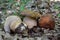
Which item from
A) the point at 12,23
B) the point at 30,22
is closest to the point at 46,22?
the point at 30,22

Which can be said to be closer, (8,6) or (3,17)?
(3,17)

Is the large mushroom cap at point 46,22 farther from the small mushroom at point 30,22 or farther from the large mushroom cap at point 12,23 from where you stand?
the large mushroom cap at point 12,23

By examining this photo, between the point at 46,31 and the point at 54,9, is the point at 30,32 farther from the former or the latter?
the point at 54,9

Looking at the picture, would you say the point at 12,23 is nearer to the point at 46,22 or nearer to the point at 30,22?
the point at 30,22

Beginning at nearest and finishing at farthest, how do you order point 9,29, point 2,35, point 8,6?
point 2,35, point 9,29, point 8,6

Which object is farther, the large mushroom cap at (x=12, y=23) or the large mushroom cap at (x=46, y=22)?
the large mushroom cap at (x=46, y=22)

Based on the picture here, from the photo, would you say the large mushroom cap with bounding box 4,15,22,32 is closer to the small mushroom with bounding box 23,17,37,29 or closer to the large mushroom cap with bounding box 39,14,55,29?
the small mushroom with bounding box 23,17,37,29

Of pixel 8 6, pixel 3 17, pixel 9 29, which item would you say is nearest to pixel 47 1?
pixel 8 6

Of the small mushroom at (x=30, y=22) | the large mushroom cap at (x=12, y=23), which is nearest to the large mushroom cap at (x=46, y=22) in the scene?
the small mushroom at (x=30, y=22)

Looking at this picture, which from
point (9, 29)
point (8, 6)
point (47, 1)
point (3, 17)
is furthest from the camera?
point (47, 1)

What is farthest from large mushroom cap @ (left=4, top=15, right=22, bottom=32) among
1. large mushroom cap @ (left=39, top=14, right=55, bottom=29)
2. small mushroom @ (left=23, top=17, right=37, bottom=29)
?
large mushroom cap @ (left=39, top=14, right=55, bottom=29)

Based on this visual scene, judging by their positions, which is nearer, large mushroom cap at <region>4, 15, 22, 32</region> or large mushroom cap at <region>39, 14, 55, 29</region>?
large mushroom cap at <region>4, 15, 22, 32</region>
